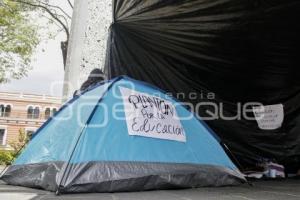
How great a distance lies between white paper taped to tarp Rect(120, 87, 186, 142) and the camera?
2.21 metres

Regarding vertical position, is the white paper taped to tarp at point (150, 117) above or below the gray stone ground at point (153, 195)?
above

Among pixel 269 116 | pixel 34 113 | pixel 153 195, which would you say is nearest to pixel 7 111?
pixel 34 113

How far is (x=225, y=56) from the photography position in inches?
141

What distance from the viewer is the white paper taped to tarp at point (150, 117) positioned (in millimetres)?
2205

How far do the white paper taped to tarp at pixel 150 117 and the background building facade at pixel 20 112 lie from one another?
2672 cm

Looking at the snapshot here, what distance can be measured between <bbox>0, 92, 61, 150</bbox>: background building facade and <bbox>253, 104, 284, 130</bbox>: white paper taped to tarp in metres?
25.7

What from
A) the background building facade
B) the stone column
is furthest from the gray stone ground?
the background building facade

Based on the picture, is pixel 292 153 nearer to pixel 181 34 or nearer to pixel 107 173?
pixel 181 34

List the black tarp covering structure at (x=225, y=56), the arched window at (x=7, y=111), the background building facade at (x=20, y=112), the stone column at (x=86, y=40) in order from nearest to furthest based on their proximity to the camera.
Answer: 1. the black tarp covering structure at (x=225, y=56)
2. the stone column at (x=86, y=40)
3. the background building facade at (x=20, y=112)
4. the arched window at (x=7, y=111)

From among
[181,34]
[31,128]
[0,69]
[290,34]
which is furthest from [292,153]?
[31,128]

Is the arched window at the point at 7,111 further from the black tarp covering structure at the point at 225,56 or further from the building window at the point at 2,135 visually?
the black tarp covering structure at the point at 225,56

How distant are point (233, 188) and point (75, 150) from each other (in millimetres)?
986

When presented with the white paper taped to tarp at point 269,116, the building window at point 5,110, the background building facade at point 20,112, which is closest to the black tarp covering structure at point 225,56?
the white paper taped to tarp at point 269,116

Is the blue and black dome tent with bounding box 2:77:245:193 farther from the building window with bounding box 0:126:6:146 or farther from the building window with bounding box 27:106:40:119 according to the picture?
the building window with bounding box 0:126:6:146
